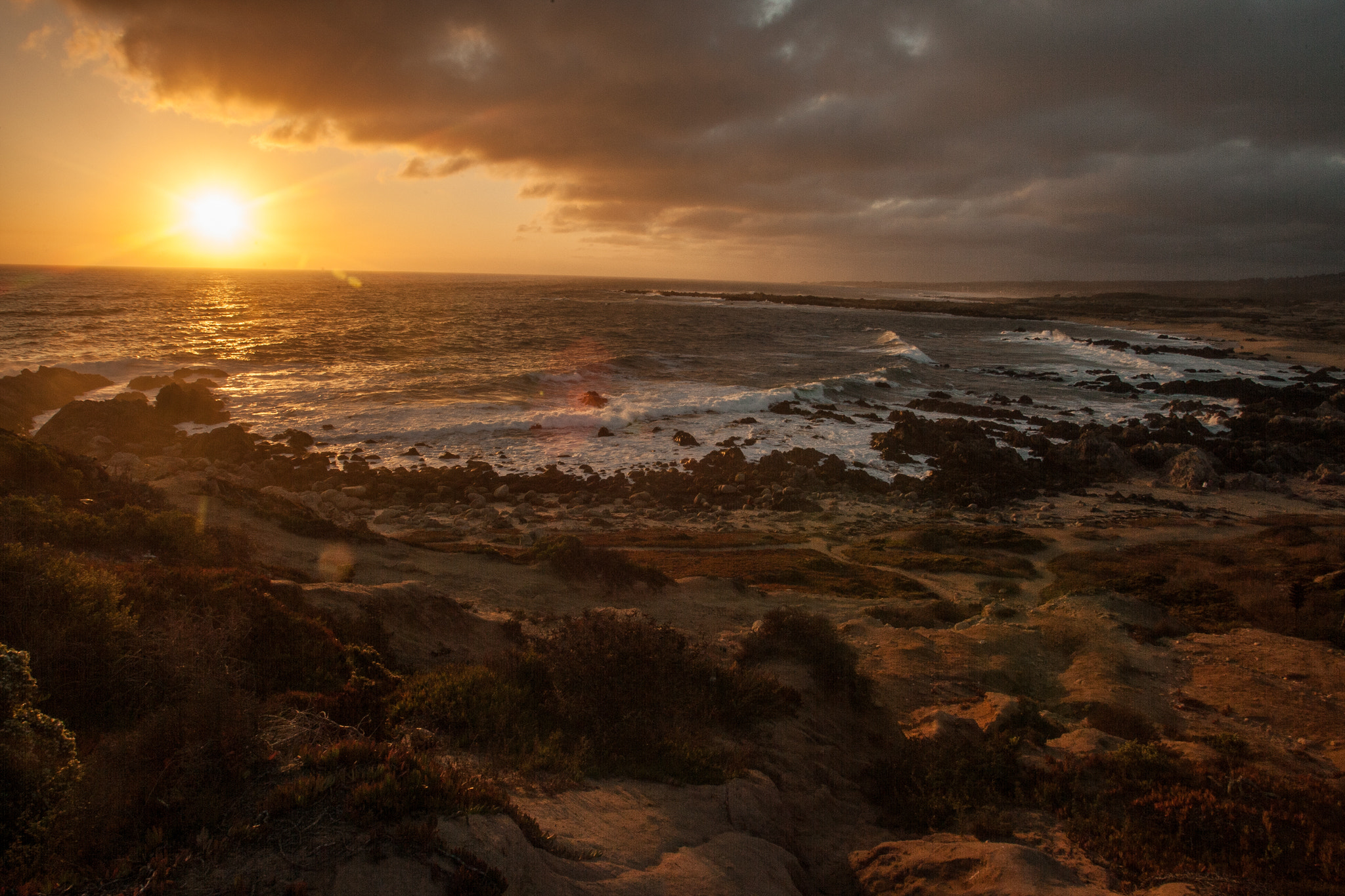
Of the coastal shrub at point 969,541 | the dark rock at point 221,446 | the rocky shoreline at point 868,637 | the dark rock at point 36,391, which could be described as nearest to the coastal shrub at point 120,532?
the rocky shoreline at point 868,637

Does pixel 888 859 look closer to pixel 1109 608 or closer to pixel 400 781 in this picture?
pixel 400 781

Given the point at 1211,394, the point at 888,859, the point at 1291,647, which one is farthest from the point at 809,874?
the point at 1211,394

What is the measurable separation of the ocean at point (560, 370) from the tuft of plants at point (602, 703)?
1649 centimetres

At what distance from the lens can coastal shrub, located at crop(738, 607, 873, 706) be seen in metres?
9.43

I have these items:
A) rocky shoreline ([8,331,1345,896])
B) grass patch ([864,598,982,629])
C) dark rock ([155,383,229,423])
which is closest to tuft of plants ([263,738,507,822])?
rocky shoreline ([8,331,1345,896])

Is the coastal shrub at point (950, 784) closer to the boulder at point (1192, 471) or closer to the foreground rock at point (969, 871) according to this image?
the foreground rock at point (969, 871)

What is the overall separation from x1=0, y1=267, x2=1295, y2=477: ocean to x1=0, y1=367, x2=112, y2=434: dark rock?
127 centimetres

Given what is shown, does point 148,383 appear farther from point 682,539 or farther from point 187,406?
point 682,539

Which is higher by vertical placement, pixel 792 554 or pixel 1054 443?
pixel 1054 443

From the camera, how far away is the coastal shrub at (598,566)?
12922 millimetres

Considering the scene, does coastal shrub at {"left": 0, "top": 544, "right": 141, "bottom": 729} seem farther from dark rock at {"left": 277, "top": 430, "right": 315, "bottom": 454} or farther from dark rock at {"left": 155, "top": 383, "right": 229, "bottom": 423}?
dark rock at {"left": 155, "top": 383, "right": 229, "bottom": 423}

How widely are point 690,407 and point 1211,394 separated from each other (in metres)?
36.0

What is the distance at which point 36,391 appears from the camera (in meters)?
29.6

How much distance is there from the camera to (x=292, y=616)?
7426 millimetres
